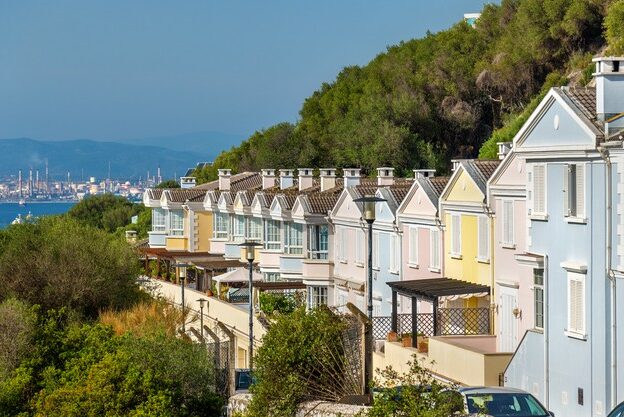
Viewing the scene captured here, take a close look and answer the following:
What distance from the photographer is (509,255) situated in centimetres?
3725

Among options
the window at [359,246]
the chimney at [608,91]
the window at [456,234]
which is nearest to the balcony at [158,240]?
the window at [359,246]

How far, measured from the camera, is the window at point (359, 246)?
171ft

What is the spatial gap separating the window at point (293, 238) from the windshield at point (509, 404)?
3680cm

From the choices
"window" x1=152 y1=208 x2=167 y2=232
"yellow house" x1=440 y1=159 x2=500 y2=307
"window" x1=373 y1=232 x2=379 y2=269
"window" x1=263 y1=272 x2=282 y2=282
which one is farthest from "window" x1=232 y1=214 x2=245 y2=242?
"yellow house" x1=440 y1=159 x2=500 y2=307

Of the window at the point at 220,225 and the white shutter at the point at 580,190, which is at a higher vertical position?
the white shutter at the point at 580,190

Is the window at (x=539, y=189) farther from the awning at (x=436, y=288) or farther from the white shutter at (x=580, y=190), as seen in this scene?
the awning at (x=436, y=288)

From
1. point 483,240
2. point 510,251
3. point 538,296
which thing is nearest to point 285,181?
point 483,240

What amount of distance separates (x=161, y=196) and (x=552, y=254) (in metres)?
52.6

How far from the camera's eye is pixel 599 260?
93.9ft

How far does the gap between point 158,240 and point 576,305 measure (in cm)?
5448

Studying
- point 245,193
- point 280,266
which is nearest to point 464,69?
point 245,193

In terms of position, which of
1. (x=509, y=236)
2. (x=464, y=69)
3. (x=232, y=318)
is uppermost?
(x=464, y=69)

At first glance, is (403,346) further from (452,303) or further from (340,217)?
(340,217)

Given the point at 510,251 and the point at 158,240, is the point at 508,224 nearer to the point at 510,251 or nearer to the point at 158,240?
the point at 510,251
